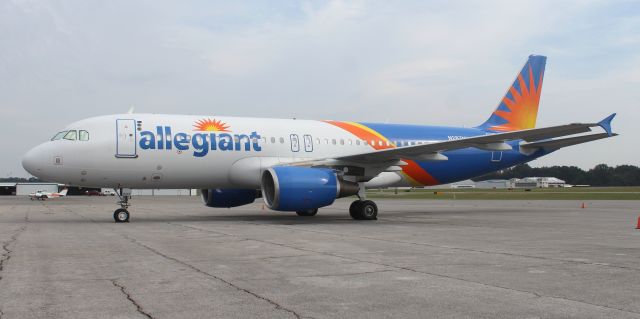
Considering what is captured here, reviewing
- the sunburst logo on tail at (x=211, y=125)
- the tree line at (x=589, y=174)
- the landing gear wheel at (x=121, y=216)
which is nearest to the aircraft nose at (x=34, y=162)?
the landing gear wheel at (x=121, y=216)

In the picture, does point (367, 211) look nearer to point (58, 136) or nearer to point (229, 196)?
point (229, 196)

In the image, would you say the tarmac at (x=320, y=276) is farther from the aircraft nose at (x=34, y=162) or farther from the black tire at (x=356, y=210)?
the black tire at (x=356, y=210)

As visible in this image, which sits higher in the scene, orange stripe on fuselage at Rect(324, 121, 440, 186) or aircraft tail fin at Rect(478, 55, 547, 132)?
aircraft tail fin at Rect(478, 55, 547, 132)

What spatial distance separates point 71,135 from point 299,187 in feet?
24.3

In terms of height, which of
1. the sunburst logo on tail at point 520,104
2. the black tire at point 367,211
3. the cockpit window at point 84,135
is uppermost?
the sunburst logo on tail at point 520,104

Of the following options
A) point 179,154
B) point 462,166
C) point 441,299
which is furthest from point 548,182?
point 441,299

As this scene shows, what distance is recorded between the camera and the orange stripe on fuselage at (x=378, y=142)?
2154 cm

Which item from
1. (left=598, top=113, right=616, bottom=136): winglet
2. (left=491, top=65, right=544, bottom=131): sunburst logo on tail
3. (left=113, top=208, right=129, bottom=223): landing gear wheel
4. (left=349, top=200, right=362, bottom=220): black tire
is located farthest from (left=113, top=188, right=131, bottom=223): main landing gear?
(left=491, top=65, right=544, bottom=131): sunburst logo on tail

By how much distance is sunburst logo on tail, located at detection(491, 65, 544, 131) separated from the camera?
83.5ft

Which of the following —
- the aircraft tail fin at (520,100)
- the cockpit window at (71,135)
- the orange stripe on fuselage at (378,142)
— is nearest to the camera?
the cockpit window at (71,135)

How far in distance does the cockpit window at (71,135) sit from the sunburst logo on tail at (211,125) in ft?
12.1

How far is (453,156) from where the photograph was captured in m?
22.6

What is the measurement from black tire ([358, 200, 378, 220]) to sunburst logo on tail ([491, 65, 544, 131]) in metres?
8.92

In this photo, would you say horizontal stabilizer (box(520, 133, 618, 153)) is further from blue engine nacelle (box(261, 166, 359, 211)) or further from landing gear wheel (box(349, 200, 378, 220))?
blue engine nacelle (box(261, 166, 359, 211))
